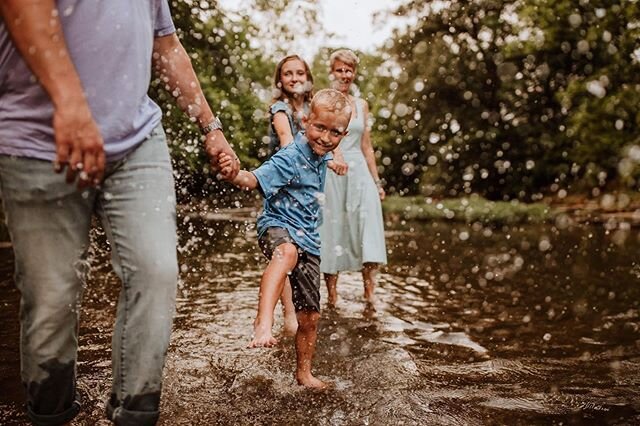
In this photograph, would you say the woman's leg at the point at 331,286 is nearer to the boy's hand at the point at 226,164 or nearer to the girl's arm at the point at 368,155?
the girl's arm at the point at 368,155

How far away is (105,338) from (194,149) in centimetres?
1024

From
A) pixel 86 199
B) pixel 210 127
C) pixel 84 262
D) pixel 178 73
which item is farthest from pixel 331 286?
pixel 86 199

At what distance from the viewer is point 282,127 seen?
5297 mm

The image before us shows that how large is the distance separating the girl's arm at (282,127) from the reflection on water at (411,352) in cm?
135

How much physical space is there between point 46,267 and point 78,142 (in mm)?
421

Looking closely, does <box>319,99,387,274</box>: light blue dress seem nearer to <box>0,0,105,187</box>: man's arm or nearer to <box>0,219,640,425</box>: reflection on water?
<box>0,219,640,425</box>: reflection on water

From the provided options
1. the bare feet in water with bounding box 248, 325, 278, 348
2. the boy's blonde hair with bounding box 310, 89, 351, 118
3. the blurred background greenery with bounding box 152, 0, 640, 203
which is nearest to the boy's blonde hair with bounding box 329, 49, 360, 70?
the boy's blonde hair with bounding box 310, 89, 351, 118

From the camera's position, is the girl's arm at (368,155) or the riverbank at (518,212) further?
the riverbank at (518,212)

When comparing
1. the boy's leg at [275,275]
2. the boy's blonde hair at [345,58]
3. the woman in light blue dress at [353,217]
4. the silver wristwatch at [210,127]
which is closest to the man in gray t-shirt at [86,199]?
the silver wristwatch at [210,127]

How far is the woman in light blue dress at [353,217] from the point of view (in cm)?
624

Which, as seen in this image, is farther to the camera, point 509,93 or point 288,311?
point 509,93

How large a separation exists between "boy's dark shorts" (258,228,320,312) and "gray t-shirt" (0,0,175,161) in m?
1.54

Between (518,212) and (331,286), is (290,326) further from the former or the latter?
(518,212)

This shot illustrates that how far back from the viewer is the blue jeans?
88.7 inches
